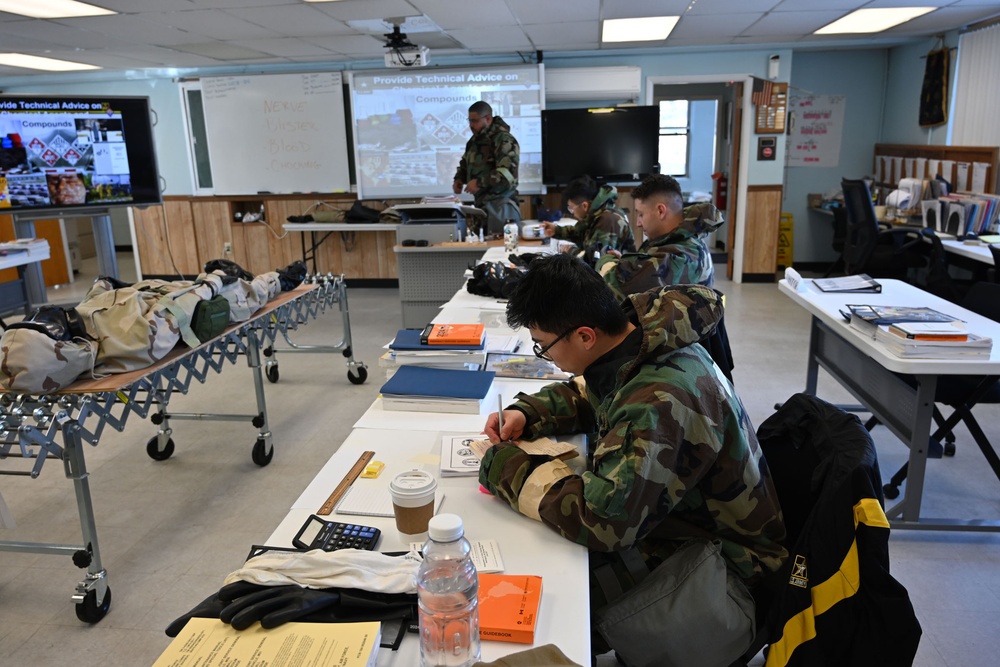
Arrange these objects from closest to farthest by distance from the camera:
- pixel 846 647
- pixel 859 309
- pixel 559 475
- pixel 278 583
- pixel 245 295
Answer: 1. pixel 278 583
2. pixel 846 647
3. pixel 559 475
4. pixel 859 309
5. pixel 245 295

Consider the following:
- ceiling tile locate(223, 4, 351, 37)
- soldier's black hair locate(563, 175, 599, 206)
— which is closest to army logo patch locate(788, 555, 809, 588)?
soldier's black hair locate(563, 175, 599, 206)

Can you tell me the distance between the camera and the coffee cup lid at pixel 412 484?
4.58 ft

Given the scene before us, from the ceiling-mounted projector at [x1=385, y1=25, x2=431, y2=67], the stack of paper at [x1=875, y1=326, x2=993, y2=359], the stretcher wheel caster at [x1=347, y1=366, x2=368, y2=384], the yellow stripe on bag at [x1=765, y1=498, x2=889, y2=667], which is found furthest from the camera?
the ceiling-mounted projector at [x1=385, y1=25, x2=431, y2=67]

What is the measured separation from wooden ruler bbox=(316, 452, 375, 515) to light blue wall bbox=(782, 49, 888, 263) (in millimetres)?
7799

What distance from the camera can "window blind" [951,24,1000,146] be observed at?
231 inches

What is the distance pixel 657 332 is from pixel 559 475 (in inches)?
14.6

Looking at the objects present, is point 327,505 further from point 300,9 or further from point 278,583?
point 300,9

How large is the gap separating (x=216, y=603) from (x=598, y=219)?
3.73 metres

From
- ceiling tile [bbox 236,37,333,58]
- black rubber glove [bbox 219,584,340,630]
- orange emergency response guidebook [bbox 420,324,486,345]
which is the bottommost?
black rubber glove [bbox 219,584,340,630]

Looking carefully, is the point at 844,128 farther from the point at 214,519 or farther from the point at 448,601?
the point at 448,601

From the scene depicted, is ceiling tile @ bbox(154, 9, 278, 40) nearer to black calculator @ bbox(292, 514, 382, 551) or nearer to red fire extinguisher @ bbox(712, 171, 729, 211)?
black calculator @ bbox(292, 514, 382, 551)

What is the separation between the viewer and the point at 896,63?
769 cm

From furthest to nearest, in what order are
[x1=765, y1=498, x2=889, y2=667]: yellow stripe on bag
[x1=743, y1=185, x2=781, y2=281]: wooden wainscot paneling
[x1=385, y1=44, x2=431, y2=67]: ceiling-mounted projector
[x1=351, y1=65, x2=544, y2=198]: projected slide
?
[x1=743, y1=185, x2=781, y2=281]: wooden wainscot paneling < [x1=351, y1=65, x2=544, y2=198]: projected slide < [x1=385, y1=44, x2=431, y2=67]: ceiling-mounted projector < [x1=765, y1=498, x2=889, y2=667]: yellow stripe on bag

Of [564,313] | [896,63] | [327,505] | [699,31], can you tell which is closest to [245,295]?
[327,505]
